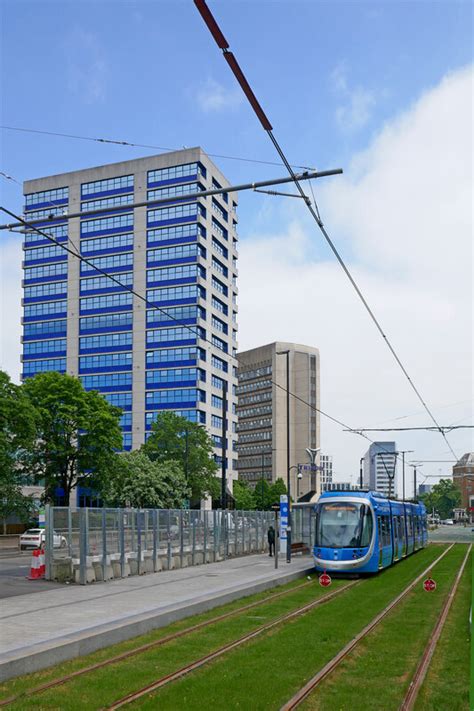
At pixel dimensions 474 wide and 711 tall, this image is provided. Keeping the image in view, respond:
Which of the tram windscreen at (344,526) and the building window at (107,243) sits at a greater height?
the building window at (107,243)

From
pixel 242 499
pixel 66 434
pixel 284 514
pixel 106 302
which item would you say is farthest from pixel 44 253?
pixel 284 514

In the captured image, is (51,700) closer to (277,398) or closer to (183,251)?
(183,251)

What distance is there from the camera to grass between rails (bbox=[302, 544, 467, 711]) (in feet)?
35.1

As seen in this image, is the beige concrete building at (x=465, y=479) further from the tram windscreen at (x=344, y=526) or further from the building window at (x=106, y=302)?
the tram windscreen at (x=344, y=526)

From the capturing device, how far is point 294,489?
159375 millimetres

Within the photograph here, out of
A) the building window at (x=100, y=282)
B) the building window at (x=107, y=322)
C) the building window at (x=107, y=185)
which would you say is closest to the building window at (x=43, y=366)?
the building window at (x=107, y=322)

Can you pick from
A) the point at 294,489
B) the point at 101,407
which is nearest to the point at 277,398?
the point at 294,489

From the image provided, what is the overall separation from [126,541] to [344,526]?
307 inches

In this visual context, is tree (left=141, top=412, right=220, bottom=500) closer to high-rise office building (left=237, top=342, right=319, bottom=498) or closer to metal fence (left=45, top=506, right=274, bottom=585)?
metal fence (left=45, top=506, right=274, bottom=585)

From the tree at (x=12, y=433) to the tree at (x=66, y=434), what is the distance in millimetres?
6899

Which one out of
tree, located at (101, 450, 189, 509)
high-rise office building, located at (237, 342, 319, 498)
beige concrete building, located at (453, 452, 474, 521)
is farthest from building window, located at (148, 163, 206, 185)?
high-rise office building, located at (237, 342, 319, 498)

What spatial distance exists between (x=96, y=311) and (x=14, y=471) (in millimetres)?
50845

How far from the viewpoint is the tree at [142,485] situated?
67.9 meters

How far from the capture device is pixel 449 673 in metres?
12.5
